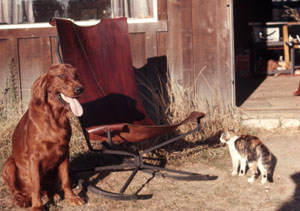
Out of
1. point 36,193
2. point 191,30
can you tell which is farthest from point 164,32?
point 36,193

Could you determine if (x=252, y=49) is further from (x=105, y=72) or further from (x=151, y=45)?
(x=105, y=72)

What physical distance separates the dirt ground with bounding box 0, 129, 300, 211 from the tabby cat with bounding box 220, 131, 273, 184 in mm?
83

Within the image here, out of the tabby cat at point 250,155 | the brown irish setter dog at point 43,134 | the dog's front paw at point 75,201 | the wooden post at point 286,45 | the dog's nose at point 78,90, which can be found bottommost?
the dog's front paw at point 75,201

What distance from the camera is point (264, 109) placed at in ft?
17.1

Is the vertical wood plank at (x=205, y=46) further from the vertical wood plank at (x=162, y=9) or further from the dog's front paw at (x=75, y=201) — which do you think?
the dog's front paw at (x=75, y=201)

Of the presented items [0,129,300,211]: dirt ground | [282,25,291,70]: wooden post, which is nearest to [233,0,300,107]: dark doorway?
[282,25,291,70]: wooden post

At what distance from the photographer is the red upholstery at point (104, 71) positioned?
3634 mm

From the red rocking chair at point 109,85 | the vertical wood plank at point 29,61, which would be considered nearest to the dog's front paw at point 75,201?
the red rocking chair at point 109,85

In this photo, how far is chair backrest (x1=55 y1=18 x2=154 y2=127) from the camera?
369 centimetres

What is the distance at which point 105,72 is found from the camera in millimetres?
3941

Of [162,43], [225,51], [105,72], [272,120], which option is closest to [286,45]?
[225,51]

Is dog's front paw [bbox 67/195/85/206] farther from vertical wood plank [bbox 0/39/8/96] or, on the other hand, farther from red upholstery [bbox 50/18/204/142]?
vertical wood plank [bbox 0/39/8/96]

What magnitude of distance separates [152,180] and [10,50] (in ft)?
8.59

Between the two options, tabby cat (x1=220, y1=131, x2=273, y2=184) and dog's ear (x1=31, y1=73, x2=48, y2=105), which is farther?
tabby cat (x1=220, y1=131, x2=273, y2=184)
